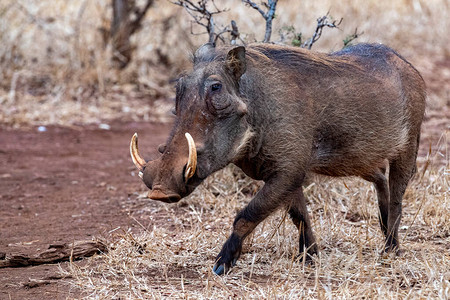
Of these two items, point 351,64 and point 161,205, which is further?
point 161,205

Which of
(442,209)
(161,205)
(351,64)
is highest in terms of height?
(351,64)

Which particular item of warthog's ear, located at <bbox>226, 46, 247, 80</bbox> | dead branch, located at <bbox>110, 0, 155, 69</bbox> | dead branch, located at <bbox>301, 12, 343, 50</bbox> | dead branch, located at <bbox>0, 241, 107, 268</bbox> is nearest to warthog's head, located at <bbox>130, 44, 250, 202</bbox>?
warthog's ear, located at <bbox>226, 46, 247, 80</bbox>

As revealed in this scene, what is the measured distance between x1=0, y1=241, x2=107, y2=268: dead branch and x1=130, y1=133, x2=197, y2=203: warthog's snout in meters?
0.87

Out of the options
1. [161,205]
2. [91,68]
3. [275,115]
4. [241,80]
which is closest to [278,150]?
[275,115]

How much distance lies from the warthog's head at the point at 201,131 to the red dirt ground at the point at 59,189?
26.6 inches

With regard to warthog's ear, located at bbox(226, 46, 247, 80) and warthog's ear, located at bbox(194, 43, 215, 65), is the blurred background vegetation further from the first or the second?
warthog's ear, located at bbox(226, 46, 247, 80)

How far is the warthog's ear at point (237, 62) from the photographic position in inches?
131

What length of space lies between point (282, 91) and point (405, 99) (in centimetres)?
89

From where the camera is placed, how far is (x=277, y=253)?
3.80 meters

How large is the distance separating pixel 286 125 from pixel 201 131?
47cm

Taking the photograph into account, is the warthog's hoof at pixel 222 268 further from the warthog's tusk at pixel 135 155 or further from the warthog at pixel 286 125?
the warthog's tusk at pixel 135 155

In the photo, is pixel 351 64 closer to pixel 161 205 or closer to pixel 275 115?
pixel 275 115

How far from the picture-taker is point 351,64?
12.7ft

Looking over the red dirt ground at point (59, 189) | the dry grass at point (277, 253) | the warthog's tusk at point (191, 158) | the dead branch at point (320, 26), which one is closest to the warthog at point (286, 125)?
the warthog's tusk at point (191, 158)
